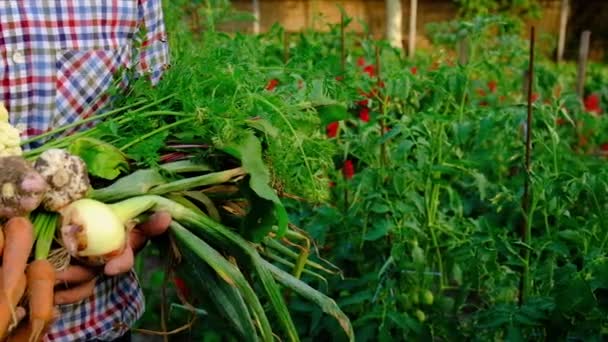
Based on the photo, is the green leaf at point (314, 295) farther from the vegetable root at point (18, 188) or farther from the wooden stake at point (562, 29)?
the wooden stake at point (562, 29)

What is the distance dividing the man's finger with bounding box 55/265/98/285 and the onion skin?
3 centimetres

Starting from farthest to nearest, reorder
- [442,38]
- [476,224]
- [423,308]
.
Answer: [442,38] → [423,308] → [476,224]

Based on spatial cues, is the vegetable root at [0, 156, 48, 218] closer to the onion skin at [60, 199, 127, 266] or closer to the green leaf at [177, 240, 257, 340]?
the onion skin at [60, 199, 127, 266]

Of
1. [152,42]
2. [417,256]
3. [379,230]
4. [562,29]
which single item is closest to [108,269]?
[152,42]

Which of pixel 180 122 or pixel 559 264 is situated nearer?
pixel 180 122

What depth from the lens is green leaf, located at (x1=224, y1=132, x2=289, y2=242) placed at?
1459 mm

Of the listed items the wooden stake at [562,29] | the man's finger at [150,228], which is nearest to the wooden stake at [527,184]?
the man's finger at [150,228]

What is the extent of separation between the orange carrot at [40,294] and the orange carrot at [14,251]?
2cm

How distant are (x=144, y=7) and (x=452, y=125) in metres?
1.12

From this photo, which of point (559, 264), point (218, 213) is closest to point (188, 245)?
point (218, 213)

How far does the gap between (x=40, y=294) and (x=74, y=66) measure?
54 centimetres

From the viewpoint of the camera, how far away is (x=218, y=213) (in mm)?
1588

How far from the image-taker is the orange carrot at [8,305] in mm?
1341

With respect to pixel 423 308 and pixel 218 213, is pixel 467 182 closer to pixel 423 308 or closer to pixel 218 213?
pixel 423 308
